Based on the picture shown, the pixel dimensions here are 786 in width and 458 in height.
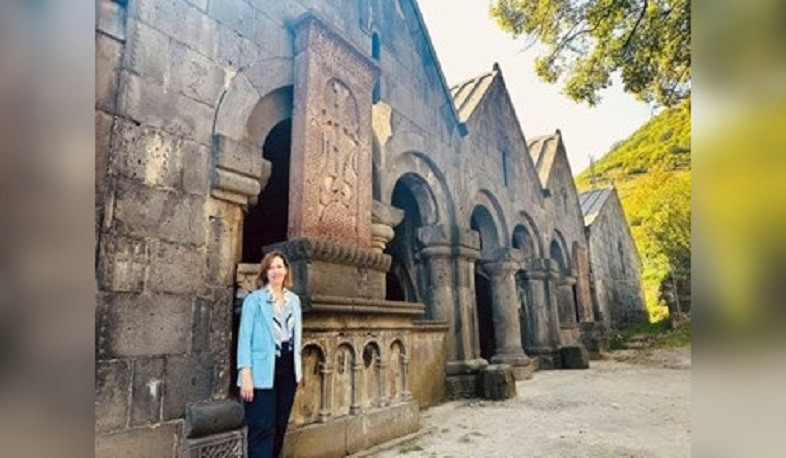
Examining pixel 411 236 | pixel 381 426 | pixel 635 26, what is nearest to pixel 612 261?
pixel 411 236

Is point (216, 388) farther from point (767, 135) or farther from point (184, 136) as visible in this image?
point (767, 135)

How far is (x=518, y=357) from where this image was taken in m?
8.52

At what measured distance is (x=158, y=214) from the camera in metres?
3.10

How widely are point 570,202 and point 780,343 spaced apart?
14168 millimetres

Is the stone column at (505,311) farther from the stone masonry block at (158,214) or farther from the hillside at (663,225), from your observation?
the hillside at (663,225)

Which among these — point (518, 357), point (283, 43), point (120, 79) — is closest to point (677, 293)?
point (518, 357)

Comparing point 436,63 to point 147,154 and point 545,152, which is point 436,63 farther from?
point 545,152

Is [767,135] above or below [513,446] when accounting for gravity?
above

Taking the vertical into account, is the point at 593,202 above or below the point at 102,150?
above

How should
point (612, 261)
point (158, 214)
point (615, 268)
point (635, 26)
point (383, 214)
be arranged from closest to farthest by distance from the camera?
1. point (158, 214)
2. point (383, 214)
3. point (635, 26)
4. point (612, 261)
5. point (615, 268)

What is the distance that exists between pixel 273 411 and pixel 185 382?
0.70 m

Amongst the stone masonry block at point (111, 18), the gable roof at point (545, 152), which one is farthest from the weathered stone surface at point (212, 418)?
the gable roof at point (545, 152)

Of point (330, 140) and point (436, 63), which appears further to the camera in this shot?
point (436, 63)

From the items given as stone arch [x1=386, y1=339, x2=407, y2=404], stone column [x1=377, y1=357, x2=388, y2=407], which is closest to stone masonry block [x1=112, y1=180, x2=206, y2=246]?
stone column [x1=377, y1=357, x2=388, y2=407]
